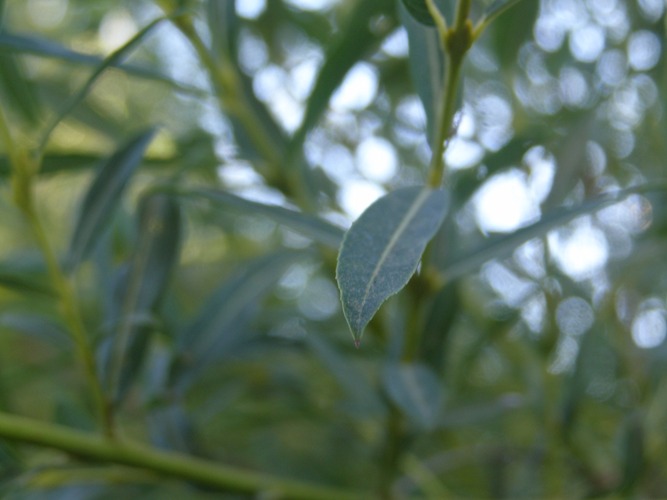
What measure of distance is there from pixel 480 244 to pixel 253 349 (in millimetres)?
199

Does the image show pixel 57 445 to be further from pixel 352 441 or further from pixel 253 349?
pixel 352 441

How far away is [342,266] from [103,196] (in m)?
0.26

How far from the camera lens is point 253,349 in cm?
61

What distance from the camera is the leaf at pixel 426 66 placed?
0.42 meters

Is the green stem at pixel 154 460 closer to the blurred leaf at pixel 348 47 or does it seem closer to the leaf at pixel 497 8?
the blurred leaf at pixel 348 47

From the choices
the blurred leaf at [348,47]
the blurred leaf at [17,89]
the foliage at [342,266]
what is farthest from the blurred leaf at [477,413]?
the blurred leaf at [17,89]

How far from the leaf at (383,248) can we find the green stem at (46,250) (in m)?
0.23

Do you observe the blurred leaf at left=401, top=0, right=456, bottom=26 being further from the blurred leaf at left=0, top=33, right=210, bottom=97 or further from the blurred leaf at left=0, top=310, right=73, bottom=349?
the blurred leaf at left=0, top=310, right=73, bottom=349

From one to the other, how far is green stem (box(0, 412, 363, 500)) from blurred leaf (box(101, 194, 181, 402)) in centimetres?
4

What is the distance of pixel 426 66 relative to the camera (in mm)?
423

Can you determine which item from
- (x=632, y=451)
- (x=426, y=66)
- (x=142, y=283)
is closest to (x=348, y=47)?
(x=426, y=66)

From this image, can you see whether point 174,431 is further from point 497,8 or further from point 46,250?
point 497,8

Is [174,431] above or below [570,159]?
below

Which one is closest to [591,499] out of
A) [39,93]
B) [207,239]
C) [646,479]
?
[646,479]
